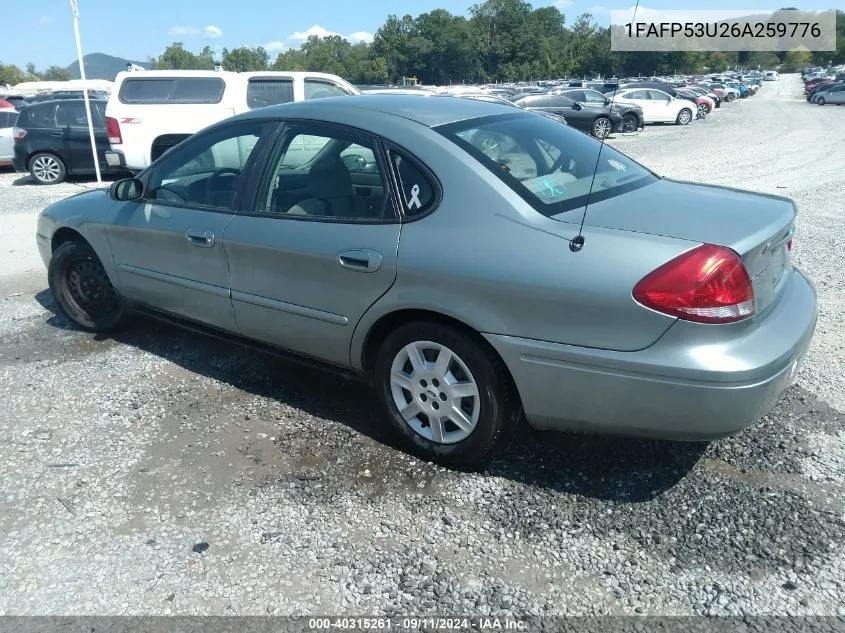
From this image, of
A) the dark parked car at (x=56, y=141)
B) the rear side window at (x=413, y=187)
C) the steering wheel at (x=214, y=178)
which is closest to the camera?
the rear side window at (x=413, y=187)

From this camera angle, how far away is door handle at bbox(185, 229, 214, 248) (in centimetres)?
389

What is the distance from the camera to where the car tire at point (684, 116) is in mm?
27938

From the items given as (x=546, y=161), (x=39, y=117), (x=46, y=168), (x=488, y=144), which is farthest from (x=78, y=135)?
(x=546, y=161)

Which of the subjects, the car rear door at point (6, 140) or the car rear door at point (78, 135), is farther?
the car rear door at point (6, 140)

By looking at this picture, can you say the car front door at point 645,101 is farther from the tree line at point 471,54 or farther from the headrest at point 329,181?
the tree line at point 471,54

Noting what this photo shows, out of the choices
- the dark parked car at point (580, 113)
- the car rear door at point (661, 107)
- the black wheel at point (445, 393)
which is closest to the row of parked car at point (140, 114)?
the black wheel at point (445, 393)

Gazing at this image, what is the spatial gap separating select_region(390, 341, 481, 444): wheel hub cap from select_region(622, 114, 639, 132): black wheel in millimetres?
23392

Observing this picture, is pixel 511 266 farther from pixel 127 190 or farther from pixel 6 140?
pixel 6 140

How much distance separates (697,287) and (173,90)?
11294mm

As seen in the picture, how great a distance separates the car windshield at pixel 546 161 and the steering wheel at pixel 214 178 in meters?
1.37

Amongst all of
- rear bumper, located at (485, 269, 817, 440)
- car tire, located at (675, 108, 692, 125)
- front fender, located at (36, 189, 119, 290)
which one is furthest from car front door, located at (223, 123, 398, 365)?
car tire, located at (675, 108, 692, 125)

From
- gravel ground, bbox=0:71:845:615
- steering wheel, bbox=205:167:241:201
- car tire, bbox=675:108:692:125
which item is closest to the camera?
gravel ground, bbox=0:71:845:615

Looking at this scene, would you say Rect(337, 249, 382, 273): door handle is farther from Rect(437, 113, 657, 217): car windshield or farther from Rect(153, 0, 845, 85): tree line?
Rect(153, 0, 845, 85): tree line

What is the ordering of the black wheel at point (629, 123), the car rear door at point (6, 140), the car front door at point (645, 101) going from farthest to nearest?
the car front door at point (645, 101), the black wheel at point (629, 123), the car rear door at point (6, 140)
